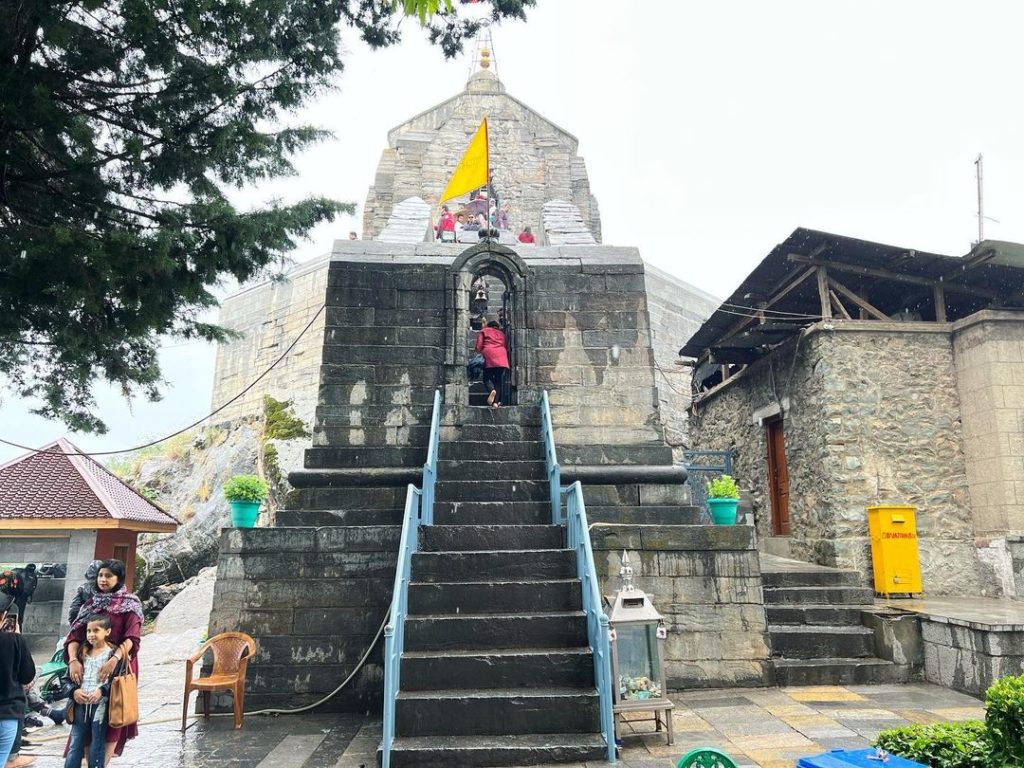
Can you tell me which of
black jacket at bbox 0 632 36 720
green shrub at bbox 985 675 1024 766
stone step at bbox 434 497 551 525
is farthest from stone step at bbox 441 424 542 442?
green shrub at bbox 985 675 1024 766

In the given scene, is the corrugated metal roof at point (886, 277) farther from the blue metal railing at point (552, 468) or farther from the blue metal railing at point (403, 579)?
the blue metal railing at point (403, 579)

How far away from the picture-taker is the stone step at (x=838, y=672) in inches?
280

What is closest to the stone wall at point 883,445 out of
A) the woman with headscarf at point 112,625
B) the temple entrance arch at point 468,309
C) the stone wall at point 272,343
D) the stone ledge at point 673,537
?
the stone ledge at point 673,537

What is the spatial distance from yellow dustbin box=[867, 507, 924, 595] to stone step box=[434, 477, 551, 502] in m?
4.51

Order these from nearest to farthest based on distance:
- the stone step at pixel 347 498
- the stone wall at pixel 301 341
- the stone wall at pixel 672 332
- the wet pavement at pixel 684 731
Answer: the wet pavement at pixel 684 731 → the stone step at pixel 347 498 → the stone wall at pixel 301 341 → the stone wall at pixel 672 332

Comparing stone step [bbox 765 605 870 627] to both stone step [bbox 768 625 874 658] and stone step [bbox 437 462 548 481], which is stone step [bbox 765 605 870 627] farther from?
stone step [bbox 437 462 548 481]

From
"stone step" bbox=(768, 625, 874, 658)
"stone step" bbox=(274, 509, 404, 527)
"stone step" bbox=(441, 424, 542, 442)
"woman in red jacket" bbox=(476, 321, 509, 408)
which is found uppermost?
"woman in red jacket" bbox=(476, 321, 509, 408)

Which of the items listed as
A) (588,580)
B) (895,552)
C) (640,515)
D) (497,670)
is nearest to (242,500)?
(497,670)

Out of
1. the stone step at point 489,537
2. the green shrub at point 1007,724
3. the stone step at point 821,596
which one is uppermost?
the stone step at point 489,537

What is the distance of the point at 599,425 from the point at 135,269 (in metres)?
5.75

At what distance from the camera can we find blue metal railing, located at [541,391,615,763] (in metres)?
5.00

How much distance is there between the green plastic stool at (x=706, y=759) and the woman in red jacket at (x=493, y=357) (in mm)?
5869

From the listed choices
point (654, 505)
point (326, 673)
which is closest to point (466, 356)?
point (654, 505)

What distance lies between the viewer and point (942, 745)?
3523 mm
